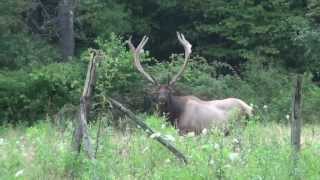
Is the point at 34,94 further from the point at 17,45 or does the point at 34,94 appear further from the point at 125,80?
the point at 17,45

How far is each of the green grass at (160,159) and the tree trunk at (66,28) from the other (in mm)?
11223

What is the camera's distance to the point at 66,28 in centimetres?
2095

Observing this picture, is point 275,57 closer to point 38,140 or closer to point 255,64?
point 255,64

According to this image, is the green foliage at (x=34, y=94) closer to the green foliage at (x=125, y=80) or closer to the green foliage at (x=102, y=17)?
the green foliage at (x=125, y=80)

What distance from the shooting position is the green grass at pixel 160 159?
7.09 metres

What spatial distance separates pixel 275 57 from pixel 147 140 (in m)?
14.0

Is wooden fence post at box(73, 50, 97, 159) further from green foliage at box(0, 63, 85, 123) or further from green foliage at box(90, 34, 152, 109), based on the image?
green foliage at box(0, 63, 85, 123)

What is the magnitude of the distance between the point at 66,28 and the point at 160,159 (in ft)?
42.7

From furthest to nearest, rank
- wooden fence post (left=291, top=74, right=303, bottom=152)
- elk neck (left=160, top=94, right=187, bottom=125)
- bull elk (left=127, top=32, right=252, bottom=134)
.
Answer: elk neck (left=160, top=94, right=187, bottom=125) → bull elk (left=127, top=32, right=252, bottom=134) → wooden fence post (left=291, top=74, right=303, bottom=152)

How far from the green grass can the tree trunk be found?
11.2 meters

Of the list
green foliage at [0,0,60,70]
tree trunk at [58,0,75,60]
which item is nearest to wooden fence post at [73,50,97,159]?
green foliage at [0,0,60,70]

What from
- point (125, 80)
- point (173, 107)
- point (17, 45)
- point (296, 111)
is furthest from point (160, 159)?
point (17, 45)

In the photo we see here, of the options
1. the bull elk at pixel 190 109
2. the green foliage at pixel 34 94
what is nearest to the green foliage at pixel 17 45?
the green foliage at pixel 34 94

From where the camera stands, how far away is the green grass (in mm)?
7094
